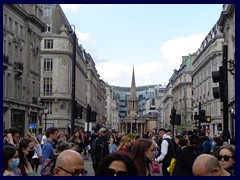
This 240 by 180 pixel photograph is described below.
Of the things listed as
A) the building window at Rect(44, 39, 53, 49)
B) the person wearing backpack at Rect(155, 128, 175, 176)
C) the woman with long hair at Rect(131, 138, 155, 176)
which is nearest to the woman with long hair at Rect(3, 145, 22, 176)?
the woman with long hair at Rect(131, 138, 155, 176)

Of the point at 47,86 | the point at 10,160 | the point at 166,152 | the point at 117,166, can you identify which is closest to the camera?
the point at 117,166

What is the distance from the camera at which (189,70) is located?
131 meters

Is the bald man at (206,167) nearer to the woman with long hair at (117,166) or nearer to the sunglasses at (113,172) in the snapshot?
the woman with long hair at (117,166)

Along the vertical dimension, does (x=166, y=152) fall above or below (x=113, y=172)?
below

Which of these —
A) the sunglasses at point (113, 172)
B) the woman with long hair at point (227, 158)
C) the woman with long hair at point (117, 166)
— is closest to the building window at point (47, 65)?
the woman with long hair at point (227, 158)

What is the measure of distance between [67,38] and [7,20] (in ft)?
114

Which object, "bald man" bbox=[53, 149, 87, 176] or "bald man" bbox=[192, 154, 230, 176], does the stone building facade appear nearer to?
"bald man" bbox=[53, 149, 87, 176]

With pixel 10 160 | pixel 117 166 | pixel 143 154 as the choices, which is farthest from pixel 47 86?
pixel 117 166

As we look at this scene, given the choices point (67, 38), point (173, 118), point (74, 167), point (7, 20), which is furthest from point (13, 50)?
point (74, 167)

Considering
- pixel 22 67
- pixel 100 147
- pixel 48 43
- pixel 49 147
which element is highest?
pixel 48 43

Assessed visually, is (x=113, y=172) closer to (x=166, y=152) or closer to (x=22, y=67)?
(x=166, y=152)

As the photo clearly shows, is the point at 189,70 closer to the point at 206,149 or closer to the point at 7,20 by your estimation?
the point at 7,20
